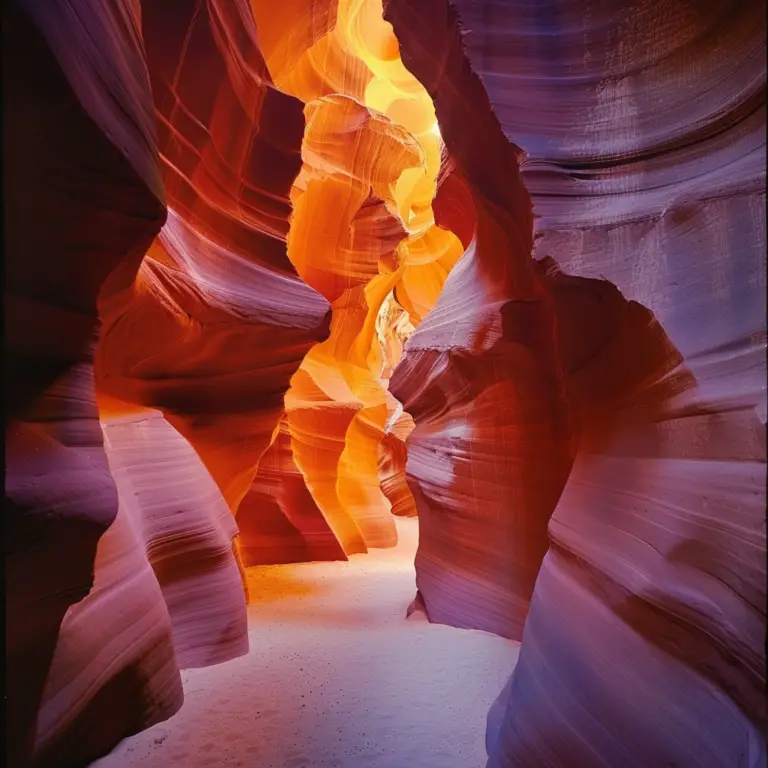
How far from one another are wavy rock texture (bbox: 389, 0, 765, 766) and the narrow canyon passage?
532 mm

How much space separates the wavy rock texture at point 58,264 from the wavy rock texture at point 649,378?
6.34 feet

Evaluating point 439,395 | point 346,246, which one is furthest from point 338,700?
point 346,246

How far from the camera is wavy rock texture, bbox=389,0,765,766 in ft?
6.27

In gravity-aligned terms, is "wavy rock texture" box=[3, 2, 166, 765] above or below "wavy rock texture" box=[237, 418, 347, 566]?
above

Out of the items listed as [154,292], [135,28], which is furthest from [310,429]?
[135,28]

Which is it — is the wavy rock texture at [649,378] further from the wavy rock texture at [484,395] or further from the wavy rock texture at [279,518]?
the wavy rock texture at [279,518]

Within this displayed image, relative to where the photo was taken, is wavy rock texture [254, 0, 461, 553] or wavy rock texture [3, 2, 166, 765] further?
wavy rock texture [254, 0, 461, 553]

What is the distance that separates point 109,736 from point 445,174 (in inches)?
227

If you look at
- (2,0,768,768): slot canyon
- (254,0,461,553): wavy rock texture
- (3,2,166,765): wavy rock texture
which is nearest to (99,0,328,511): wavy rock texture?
(2,0,768,768): slot canyon

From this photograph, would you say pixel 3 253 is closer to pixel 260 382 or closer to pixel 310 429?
pixel 260 382

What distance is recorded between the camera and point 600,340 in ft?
10.3

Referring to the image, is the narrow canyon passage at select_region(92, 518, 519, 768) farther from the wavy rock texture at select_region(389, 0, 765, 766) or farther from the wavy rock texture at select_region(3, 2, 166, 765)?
the wavy rock texture at select_region(3, 2, 166, 765)

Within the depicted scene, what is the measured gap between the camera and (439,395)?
21.4 ft

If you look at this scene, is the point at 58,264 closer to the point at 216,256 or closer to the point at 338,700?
the point at 216,256
